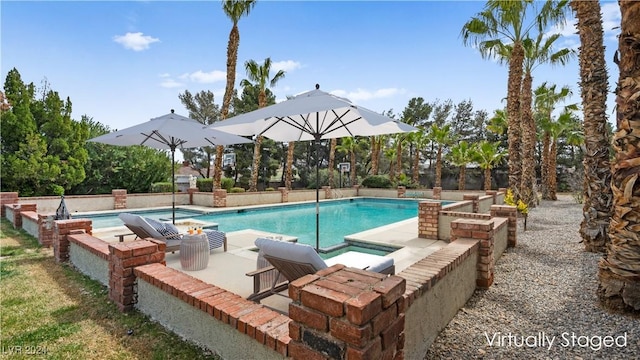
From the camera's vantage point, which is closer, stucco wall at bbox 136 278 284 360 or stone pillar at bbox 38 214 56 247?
stucco wall at bbox 136 278 284 360

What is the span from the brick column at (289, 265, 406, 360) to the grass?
138 cm

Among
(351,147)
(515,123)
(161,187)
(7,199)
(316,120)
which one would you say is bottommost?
(7,199)

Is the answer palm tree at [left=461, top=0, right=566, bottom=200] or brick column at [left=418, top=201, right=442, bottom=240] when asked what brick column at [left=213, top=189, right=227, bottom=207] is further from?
palm tree at [left=461, top=0, right=566, bottom=200]

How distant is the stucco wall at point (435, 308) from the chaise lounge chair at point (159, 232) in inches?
170

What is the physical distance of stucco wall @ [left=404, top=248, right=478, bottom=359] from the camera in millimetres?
2717

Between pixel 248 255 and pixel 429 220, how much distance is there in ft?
14.7

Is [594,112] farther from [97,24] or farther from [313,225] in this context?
[97,24]

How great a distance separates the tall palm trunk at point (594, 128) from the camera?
20.5 feet

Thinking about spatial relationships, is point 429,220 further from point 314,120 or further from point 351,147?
point 351,147

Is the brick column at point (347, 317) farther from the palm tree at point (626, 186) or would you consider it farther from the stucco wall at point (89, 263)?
the stucco wall at point (89, 263)

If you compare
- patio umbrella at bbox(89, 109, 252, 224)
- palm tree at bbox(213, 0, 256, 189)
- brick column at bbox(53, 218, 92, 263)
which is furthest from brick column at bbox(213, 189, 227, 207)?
brick column at bbox(53, 218, 92, 263)

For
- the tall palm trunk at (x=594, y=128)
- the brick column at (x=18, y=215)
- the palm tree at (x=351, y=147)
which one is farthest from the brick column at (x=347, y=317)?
the palm tree at (x=351, y=147)

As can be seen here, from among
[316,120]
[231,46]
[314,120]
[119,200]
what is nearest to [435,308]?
[316,120]

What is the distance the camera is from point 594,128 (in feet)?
20.8
